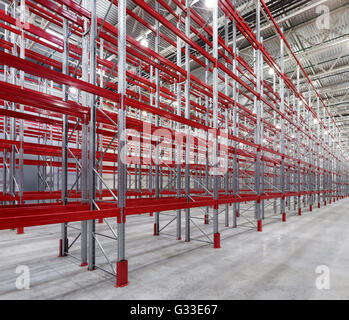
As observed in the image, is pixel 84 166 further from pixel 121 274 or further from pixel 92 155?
pixel 121 274

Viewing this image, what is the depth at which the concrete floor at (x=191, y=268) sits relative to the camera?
12.8 feet

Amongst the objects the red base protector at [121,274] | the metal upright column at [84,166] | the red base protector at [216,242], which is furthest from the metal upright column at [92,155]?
the red base protector at [216,242]

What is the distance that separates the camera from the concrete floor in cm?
389

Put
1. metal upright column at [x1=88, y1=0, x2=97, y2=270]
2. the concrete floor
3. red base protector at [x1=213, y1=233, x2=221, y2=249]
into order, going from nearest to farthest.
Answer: the concrete floor
metal upright column at [x1=88, y1=0, x2=97, y2=270]
red base protector at [x1=213, y1=233, x2=221, y2=249]

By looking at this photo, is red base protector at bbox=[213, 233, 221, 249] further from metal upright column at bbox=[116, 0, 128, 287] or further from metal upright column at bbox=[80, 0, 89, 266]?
metal upright column at bbox=[80, 0, 89, 266]

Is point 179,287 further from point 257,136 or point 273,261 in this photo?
point 257,136

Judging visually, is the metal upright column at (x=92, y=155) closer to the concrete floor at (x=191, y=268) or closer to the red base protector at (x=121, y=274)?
the concrete floor at (x=191, y=268)

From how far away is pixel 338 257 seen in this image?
5965mm

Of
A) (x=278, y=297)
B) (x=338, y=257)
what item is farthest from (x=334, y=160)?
(x=278, y=297)

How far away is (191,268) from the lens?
198 inches

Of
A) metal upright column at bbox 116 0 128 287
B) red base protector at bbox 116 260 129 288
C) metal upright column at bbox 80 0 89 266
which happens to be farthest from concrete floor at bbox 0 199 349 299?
metal upright column at bbox 80 0 89 266

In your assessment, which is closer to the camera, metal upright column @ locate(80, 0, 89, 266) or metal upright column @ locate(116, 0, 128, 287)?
metal upright column @ locate(116, 0, 128, 287)

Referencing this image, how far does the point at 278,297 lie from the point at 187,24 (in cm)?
740

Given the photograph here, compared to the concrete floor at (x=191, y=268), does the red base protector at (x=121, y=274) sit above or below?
above
